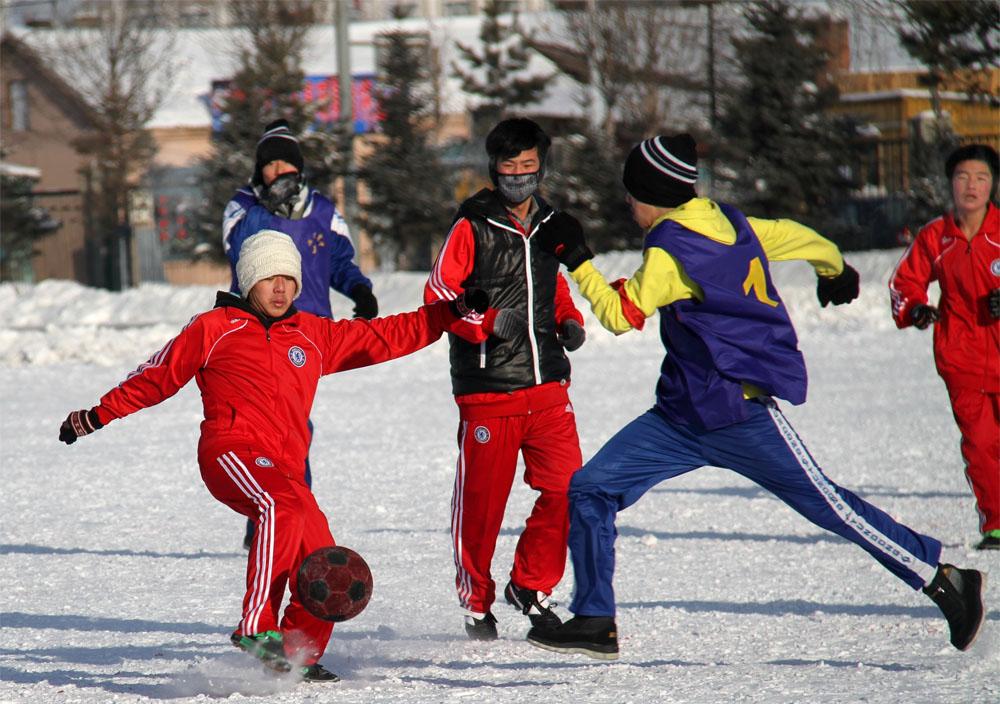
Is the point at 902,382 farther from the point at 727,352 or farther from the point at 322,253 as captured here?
the point at 727,352

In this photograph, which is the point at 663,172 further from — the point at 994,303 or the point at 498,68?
the point at 498,68

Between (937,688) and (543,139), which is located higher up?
(543,139)

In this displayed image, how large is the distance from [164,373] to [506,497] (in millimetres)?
1490

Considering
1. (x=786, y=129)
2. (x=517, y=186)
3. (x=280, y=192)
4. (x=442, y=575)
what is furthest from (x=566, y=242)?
(x=786, y=129)

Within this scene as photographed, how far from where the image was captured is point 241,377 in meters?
4.75

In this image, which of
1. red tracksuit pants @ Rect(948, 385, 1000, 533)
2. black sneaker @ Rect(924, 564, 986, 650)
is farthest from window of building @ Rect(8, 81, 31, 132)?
black sneaker @ Rect(924, 564, 986, 650)

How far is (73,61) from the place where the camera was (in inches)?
1443

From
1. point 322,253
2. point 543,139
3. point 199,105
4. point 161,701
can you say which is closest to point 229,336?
point 161,701

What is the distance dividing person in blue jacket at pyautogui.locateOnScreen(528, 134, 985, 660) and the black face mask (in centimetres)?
239

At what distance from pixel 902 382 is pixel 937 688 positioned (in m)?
10.2

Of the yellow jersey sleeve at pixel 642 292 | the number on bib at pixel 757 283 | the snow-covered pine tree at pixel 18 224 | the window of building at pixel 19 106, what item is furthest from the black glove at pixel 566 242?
the window of building at pixel 19 106

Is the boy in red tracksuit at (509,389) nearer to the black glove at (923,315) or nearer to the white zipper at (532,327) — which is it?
the white zipper at (532,327)

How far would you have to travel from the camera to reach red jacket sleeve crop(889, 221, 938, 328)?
7.02 m

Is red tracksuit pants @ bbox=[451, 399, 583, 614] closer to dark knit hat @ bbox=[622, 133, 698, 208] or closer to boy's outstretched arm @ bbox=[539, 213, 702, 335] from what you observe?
boy's outstretched arm @ bbox=[539, 213, 702, 335]
